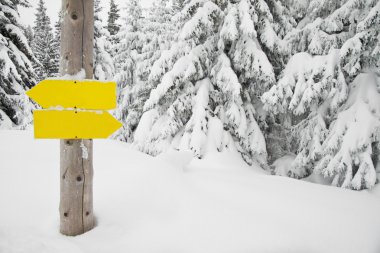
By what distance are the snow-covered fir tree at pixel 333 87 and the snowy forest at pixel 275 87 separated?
32mm

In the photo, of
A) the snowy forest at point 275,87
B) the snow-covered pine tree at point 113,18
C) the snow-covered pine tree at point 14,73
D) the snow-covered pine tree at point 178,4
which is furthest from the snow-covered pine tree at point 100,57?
the snow-covered pine tree at point 113,18

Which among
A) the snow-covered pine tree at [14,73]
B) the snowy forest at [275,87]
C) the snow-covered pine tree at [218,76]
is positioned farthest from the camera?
the snow-covered pine tree at [14,73]

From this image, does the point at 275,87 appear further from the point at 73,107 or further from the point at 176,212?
the point at 73,107

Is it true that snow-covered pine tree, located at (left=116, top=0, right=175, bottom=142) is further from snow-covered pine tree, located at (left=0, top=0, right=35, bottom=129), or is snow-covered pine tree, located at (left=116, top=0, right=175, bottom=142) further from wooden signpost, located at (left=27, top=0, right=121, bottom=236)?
wooden signpost, located at (left=27, top=0, right=121, bottom=236)

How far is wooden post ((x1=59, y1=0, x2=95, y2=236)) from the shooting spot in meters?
2.91

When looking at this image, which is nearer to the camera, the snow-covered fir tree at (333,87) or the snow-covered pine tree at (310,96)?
the snow-covered fir tree at (333,87)

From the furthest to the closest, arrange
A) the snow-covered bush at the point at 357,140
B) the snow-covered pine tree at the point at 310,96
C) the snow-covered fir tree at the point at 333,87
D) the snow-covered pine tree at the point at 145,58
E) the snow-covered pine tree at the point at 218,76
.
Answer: the snow-covered pine tree at the point at 145,58
the snow-covered pine tree at the point at 218,76
the snow-covered pine tree at the point at 310,96
the snow-covered fir tree at the point at 333,87
the snow-covered bush at the point at 357,140

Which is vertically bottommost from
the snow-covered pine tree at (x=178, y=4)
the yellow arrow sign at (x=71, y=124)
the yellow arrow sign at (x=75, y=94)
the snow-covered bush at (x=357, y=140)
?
the snow-covered bush at (x=357, y=140)

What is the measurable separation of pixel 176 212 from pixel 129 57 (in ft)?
54.4

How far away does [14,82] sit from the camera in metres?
13.1

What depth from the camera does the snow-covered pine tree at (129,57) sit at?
1841cm

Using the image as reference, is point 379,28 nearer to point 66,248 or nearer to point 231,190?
point 231,190

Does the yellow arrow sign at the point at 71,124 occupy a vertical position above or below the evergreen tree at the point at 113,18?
below

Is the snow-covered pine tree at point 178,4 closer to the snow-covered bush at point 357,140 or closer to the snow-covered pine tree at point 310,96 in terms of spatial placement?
the snow-covered pine tree at point 310,96
